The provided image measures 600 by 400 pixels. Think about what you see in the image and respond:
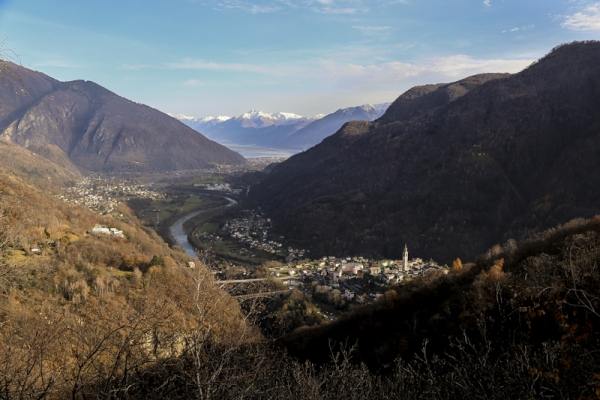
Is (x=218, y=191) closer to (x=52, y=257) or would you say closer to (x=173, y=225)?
(x=173, y=225)

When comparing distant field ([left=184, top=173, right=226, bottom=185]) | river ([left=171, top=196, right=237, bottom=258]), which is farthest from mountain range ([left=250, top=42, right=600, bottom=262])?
distant field ([left=184, top=173, right=226, bottom=185])

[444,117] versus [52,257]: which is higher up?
[444,117]

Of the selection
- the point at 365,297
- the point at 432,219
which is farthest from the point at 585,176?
the point at 365,297

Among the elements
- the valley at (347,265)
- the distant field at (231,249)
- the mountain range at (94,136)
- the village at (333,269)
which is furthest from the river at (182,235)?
the mountain range at (94,136)

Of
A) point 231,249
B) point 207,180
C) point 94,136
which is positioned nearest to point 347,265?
point 231,249

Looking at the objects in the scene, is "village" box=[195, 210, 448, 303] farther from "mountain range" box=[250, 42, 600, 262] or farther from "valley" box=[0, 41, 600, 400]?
"mountain range" box=[250, 42, 600, 262]

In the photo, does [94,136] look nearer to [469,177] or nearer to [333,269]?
[333,269]

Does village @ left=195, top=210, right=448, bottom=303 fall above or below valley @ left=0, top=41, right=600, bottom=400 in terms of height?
below
